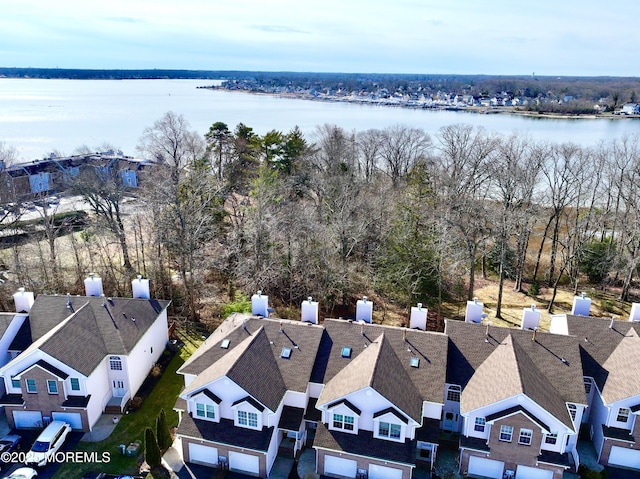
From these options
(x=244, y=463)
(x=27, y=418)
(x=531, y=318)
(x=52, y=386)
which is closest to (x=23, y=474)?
(x=27, y=418)

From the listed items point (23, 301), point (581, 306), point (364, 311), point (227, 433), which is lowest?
point (227, 433)

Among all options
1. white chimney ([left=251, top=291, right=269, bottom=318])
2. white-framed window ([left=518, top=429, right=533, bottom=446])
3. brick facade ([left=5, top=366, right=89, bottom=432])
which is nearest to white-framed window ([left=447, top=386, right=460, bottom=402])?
white-framed window ([left=518, top=429, right=533, bottom=446])

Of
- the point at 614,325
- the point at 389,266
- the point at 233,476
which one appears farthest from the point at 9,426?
the point at 614,325

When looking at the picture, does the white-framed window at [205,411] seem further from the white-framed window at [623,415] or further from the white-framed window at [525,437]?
the white-framed window at [623,415]

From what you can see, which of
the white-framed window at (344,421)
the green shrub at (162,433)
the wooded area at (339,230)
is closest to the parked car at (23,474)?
the green shrub at (162,433)

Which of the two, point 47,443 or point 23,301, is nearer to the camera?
point 47,443

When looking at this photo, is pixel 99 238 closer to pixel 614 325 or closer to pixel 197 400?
pixel 197 400

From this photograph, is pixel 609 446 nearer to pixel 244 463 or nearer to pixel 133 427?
pixel 244 463
